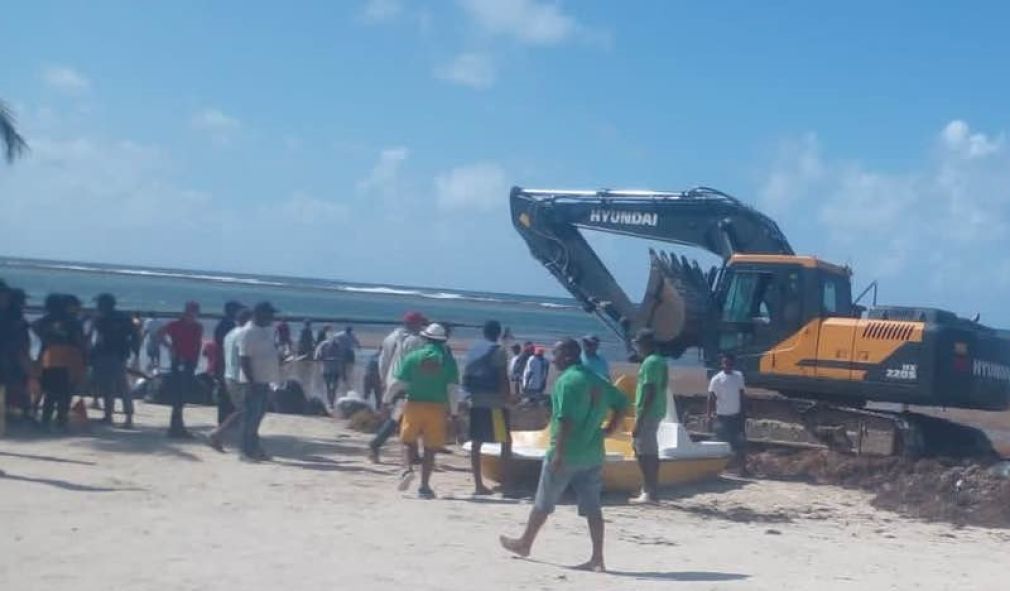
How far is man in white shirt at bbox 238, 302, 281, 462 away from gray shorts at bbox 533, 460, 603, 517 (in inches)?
216

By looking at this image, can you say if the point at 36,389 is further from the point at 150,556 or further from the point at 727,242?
the point at 727,242

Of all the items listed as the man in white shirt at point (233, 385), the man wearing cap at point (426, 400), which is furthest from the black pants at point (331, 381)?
the man wearing cap at point (426, 400)

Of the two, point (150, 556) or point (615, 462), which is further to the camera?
point (615, 462)

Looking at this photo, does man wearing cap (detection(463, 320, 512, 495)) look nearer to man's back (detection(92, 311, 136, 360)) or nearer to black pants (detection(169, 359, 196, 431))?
black pants (detection(169, 359, 196, 431))

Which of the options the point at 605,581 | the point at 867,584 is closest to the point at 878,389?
the point at 867,584

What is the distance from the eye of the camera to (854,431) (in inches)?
775

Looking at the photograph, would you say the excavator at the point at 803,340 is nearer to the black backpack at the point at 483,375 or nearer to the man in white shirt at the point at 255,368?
the black backpack at the point at 483,375

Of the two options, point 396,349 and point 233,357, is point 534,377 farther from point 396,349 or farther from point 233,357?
point 233,357

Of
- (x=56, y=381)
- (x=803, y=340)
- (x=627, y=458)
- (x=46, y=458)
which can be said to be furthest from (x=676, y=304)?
(x=46, y=458)

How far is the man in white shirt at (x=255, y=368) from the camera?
15656 mm

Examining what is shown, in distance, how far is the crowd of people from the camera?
36.1 ft

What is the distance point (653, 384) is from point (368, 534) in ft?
13.0

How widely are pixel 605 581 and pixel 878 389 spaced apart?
377 inches

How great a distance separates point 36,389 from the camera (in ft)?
58.2
